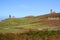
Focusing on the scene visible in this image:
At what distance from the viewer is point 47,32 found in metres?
24.2

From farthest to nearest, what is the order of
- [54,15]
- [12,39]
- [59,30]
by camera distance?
[54,15] < [59,30] < [12,39]

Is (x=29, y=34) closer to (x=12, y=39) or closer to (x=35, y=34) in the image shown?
(x=35, y=34)

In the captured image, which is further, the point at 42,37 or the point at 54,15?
the point at 54,15

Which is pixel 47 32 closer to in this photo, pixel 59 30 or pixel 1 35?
pixel 59 30

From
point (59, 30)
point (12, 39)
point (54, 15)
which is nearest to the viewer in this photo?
point (12, 39)

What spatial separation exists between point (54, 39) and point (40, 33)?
201 cm

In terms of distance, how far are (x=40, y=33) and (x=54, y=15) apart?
796 inches

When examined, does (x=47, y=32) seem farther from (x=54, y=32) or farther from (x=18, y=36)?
(x=18, y=36)

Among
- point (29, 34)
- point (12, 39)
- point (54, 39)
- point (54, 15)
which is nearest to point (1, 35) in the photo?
point (12, 39)

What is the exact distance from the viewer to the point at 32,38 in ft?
76.4

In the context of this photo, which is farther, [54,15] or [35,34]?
[54,15]

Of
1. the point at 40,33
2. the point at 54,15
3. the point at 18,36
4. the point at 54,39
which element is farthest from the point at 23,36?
the point at 54,15

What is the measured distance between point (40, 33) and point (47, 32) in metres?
0.97

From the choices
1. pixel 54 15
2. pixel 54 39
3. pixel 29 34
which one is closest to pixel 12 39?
pixel 29 34
